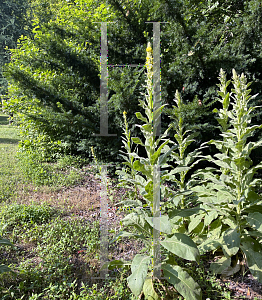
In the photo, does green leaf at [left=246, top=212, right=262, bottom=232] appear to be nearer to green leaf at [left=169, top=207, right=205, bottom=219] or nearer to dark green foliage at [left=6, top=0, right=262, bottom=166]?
green leaf at [left=169, top=207, right=205, bottom=219]

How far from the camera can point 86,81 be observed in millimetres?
4855

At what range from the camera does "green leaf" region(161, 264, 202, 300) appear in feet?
5.92

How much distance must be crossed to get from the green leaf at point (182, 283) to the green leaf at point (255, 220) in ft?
2.46

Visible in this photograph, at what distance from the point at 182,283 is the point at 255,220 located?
888 millimetres

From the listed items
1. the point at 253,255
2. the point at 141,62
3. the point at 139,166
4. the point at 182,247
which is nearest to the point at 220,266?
the point at 253,255

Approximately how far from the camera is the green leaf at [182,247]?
5.83 feet

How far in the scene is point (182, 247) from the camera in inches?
72.4

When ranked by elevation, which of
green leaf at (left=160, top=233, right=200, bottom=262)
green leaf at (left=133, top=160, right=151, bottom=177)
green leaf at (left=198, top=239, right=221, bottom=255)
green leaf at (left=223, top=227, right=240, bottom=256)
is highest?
green leaf at (left=133, top=160, right=151, bottom=177)

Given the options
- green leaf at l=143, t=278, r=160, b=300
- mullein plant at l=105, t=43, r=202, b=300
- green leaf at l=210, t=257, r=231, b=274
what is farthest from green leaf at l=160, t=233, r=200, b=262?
green leaf at l=210, t=257, r=231, b=274

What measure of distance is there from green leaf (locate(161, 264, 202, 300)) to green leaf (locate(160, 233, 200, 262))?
23cm

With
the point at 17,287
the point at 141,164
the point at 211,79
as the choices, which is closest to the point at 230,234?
the point at 141,164

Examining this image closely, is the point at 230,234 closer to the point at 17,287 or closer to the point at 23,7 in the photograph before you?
the point at 17,287

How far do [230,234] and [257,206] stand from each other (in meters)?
0.41

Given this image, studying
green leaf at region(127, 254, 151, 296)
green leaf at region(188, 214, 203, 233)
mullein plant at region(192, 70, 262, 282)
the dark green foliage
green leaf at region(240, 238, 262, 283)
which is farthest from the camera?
the dark green foliage
